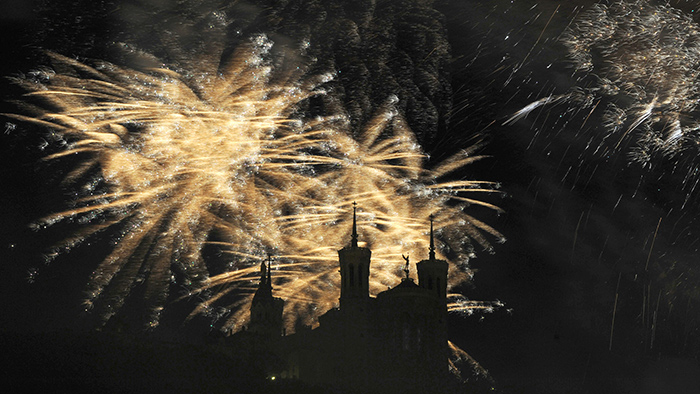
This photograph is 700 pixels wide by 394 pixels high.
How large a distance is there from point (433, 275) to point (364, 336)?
33.6ft

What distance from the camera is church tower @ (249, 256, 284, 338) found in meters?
76.9

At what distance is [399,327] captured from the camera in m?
78.0

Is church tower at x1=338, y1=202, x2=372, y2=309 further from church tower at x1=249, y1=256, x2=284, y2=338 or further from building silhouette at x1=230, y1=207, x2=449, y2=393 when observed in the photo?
church tower at x1=249, y1=256, x2=284, y2=338

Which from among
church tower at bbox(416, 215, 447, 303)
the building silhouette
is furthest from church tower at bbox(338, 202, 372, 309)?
church tower at bbox(416, 215, 447, 303)

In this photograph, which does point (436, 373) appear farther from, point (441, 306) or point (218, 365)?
point (218, 365)

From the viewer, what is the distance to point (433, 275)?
8069cm

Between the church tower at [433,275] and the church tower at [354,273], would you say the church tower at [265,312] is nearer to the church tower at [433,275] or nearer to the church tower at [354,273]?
the church tower at [354,273]

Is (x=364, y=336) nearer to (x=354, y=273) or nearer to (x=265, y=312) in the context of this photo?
(x=354, y=273)

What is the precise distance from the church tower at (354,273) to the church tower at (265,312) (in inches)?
289

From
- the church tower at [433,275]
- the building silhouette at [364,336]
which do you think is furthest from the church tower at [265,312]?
the church tower at [433,275]

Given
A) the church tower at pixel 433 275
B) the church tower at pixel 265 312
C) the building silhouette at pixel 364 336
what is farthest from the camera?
the church tower at pixel 433 275

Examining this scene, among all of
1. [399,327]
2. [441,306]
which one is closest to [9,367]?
[399,327]

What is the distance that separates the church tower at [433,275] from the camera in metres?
80.4

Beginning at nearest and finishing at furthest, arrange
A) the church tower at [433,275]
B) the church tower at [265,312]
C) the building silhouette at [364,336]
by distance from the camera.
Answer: the building silhouette at [364,336] → the church tower at [265,312] → the church tower at [433,275]
